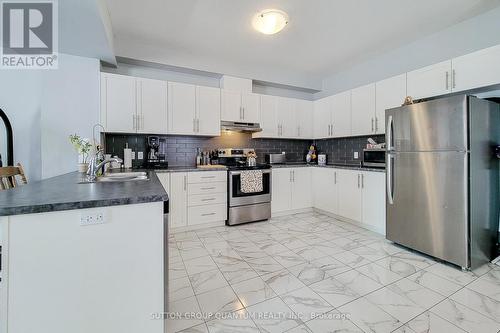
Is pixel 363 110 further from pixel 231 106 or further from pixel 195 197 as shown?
pixel 195 197

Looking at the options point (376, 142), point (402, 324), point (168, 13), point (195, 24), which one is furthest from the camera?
point (376, 142)

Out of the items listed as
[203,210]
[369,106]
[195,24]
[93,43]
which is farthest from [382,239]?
[93,43]

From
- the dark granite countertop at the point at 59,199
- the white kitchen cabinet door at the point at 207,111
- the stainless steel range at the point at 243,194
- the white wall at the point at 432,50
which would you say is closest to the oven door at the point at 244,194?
the stainless steel range at the point at 243,194

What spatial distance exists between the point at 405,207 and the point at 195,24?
3.32m

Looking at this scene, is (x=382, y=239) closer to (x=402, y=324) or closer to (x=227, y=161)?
(x=402, y=324)

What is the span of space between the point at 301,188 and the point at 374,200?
129 centimetres

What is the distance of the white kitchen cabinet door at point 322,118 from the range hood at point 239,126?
1.29 meters

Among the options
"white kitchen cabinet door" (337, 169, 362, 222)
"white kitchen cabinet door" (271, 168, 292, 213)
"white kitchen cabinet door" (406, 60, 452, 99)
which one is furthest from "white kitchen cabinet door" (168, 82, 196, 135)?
"white kitchen cabinet door" (406, 60, 452, 99)

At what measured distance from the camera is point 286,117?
4.35 m

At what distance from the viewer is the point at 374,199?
316cm

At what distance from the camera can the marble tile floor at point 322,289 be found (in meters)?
1.48

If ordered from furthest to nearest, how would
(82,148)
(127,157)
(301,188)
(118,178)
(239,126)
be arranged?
(301,188), (239,126), (127,157), (82,148), (118,178)

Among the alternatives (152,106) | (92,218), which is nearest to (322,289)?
(92,218)

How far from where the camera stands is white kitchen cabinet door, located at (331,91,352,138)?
3850mm
